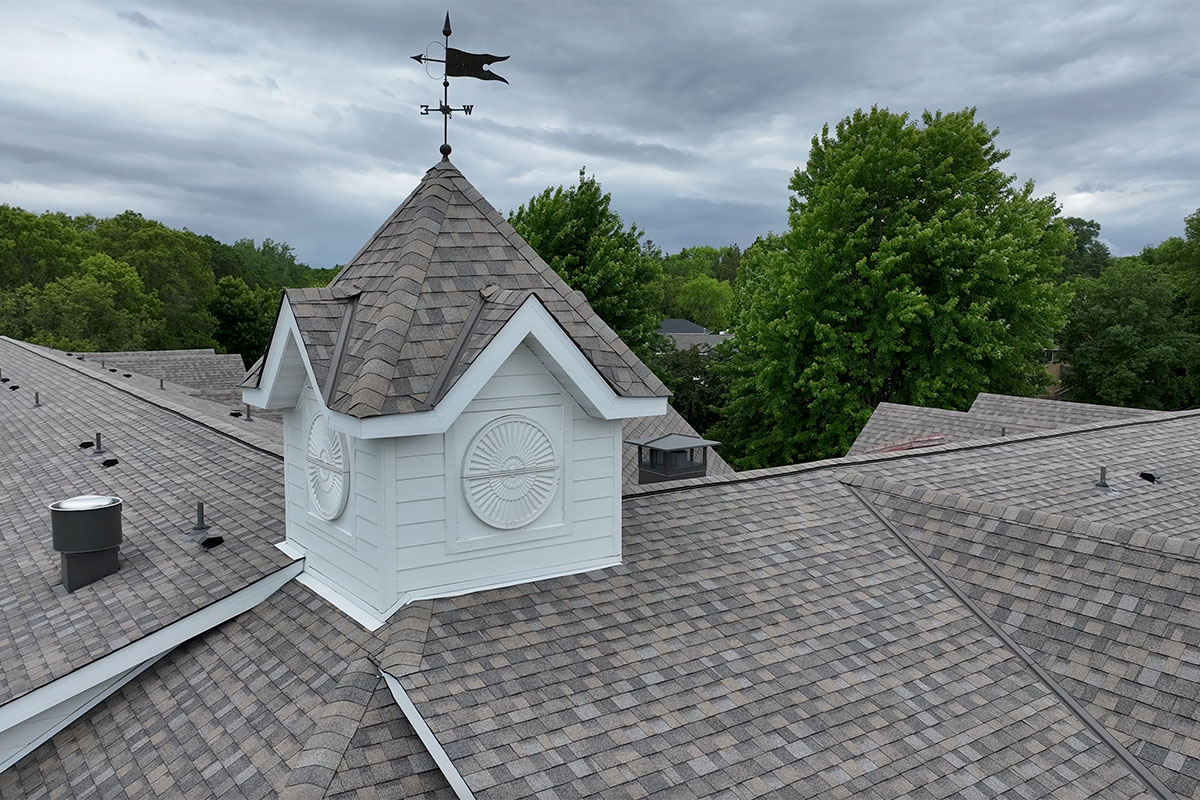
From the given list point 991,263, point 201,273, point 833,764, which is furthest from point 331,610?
point 201,273

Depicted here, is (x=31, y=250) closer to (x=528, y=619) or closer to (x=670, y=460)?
(x=670, y=460)

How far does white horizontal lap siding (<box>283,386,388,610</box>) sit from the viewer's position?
20.2ft

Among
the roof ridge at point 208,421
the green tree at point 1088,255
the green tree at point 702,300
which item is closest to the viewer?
the roof ridge at point 208,421

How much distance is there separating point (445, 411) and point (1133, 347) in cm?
4796

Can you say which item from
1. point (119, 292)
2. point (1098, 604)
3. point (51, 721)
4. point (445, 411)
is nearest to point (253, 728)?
point (51, 721)

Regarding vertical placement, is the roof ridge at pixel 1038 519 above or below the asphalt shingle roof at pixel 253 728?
above

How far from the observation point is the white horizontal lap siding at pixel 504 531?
6.12 metres

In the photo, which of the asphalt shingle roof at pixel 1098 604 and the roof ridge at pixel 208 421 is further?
the roof ridge at pixel 208 421

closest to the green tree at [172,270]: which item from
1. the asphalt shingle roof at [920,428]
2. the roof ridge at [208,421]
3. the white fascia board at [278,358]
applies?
the roof ridge at [208,421]

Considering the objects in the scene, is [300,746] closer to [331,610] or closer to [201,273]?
[331,610]

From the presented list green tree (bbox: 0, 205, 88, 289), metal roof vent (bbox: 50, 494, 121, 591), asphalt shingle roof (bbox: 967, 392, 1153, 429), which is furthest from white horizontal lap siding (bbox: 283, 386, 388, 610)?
green tree (bbox: 0, 205, 88, 289)

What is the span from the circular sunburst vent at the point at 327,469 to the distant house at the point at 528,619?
0.10ft

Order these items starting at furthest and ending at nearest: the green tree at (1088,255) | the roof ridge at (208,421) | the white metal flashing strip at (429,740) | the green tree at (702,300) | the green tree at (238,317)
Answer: the green tree at (702,300), the green tree at (1088,255), the green tree at (238,317), the roof ridge at (208,421), the white metal flashing strip at (429,740)

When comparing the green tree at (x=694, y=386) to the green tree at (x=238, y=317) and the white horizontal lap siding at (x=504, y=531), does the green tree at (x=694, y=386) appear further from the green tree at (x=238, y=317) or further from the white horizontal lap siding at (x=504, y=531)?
the green tree at (x=238, y=317)
